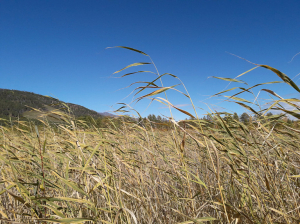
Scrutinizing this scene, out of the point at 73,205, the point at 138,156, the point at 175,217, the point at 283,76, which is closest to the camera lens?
the point at 283,76

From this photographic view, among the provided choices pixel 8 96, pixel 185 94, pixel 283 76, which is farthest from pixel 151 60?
pixel 8 96

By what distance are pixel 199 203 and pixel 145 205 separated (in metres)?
0.53

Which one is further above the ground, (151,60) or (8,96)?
(8,96)

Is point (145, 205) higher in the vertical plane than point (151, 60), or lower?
lower

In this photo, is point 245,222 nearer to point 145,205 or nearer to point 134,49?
point 145,205

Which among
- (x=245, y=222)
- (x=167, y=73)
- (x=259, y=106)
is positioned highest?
(x=167, y=73)

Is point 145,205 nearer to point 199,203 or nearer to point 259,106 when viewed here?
point 199,203

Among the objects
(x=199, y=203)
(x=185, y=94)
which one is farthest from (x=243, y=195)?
(x=185, y=94)

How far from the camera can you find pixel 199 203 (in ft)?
4.86

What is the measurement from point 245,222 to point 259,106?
789 mm

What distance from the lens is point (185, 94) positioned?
1.05 metres

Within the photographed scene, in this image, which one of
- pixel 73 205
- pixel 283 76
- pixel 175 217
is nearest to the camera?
pixel 283 76

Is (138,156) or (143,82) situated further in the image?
(138,156)

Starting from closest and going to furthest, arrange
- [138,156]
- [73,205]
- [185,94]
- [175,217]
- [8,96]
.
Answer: [185,94] < [73,205] < [175,217] < [138,156] < [8,96]
